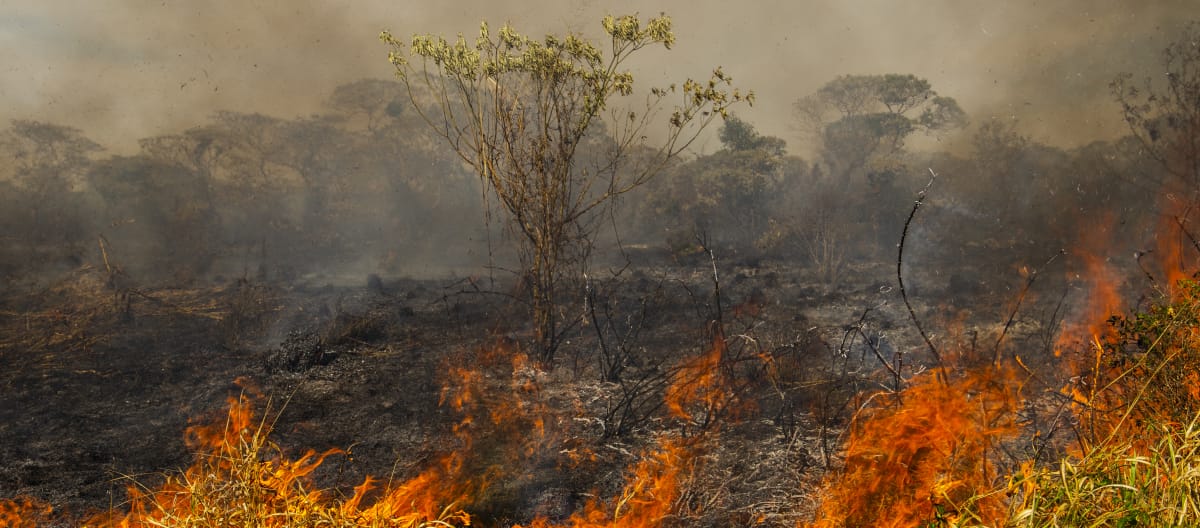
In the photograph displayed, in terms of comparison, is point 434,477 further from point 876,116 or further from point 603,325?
point 876,116

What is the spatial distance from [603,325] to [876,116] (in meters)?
21.1

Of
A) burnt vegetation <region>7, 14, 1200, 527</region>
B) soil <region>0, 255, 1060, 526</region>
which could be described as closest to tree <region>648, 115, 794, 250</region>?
burnt vegetation <region>7, 14, 1200, 527</region>

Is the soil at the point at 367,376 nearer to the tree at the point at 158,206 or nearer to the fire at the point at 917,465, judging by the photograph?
the fire at the point at 917,465

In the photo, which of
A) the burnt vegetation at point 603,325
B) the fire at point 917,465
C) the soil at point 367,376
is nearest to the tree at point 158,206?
the burnt vegetation at point 603,325

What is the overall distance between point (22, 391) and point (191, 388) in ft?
6.92

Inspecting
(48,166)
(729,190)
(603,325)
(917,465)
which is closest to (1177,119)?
(729,190)

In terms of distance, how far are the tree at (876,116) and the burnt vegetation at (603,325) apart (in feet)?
0.46

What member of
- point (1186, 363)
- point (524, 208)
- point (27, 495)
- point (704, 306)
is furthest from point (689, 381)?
point (27, 495)

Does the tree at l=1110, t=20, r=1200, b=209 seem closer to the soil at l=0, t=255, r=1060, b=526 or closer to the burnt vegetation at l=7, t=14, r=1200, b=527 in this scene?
the burnt vegetation at l=7, t=14, r=1200, b=527

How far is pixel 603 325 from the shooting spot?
465 inches

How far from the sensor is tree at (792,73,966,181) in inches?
1074

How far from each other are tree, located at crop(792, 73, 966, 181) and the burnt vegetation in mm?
140

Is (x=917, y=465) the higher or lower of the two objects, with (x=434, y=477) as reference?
higher

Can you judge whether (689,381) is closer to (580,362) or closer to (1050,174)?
(580,362)
